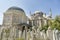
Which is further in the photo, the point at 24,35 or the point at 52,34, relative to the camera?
the point at 24,35

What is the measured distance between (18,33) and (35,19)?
18993 mm

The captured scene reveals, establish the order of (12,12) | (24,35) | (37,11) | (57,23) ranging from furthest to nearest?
(37,11)
(12,12)
(57,23)
(24,35)

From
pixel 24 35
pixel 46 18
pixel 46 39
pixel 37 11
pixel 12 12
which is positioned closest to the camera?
pixel 46 39

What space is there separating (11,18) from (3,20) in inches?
92.0

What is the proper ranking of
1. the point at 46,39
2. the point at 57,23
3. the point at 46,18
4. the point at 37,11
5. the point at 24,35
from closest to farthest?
the point at 46,39 < the point at 24,35 < the point at 57,23 < the point at 46,18 < the point at 37,11

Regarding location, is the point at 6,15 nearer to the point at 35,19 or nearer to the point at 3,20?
the point at 3,20

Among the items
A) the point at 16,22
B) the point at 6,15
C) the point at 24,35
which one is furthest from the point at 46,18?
the point at 24,35

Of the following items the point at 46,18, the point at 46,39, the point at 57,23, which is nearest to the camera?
the point at 46,39

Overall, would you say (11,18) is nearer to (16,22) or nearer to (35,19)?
(16,22)

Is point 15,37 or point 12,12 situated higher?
point 12,12

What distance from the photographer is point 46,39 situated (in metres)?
19.4

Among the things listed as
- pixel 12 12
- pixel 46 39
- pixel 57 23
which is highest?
pixel 12 12

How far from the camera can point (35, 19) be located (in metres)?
39.6

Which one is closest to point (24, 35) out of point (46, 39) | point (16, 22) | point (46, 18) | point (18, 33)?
point (18, 33)
